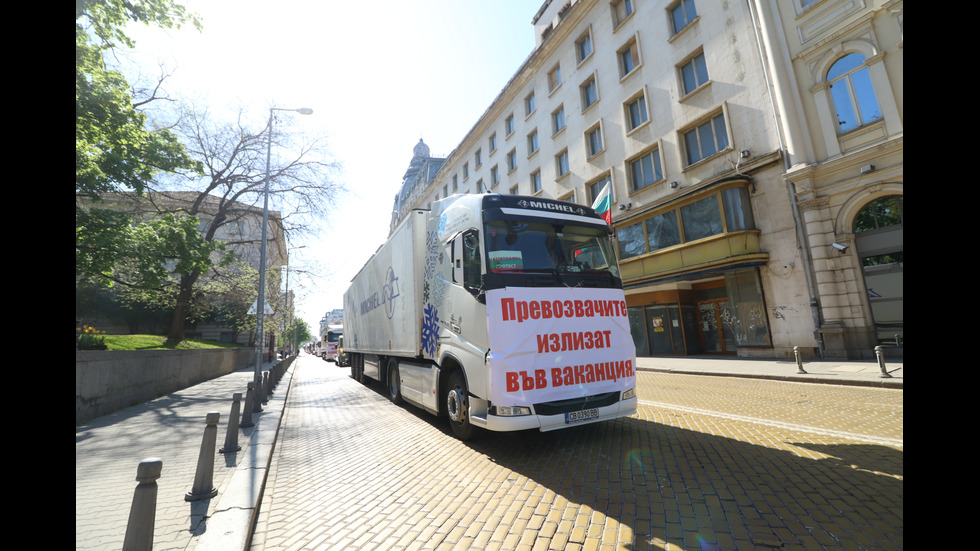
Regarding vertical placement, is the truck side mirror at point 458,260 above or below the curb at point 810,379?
above

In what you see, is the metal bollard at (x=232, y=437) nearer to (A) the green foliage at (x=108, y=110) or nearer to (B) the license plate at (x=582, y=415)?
(B) the license plate at (x=582, y=415)

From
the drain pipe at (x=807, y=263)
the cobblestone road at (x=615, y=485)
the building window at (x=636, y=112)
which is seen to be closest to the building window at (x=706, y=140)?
the building window at (x=636, y=112)

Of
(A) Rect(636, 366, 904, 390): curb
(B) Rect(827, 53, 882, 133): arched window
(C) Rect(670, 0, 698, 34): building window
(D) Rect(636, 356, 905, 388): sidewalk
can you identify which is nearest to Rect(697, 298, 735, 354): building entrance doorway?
(D) Rect(636, 356, 905, 388): sidewalk

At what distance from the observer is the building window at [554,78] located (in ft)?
81.6

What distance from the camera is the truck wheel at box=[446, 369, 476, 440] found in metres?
5.61

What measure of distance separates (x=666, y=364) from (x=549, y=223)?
11.7 metres

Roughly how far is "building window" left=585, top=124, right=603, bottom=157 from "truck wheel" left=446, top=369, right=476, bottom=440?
738 inches

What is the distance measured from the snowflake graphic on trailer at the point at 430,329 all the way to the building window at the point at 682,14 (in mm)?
18229

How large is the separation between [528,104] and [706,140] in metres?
14.8

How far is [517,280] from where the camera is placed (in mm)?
5051

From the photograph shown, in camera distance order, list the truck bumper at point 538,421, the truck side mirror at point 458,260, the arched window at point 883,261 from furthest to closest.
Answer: the arched window at point 883,261
the truck side mirror at point 458,260
the truck bumper at point 538,421

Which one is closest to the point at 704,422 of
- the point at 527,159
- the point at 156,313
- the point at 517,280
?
the point at 517,280

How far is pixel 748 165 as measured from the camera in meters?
14.4
